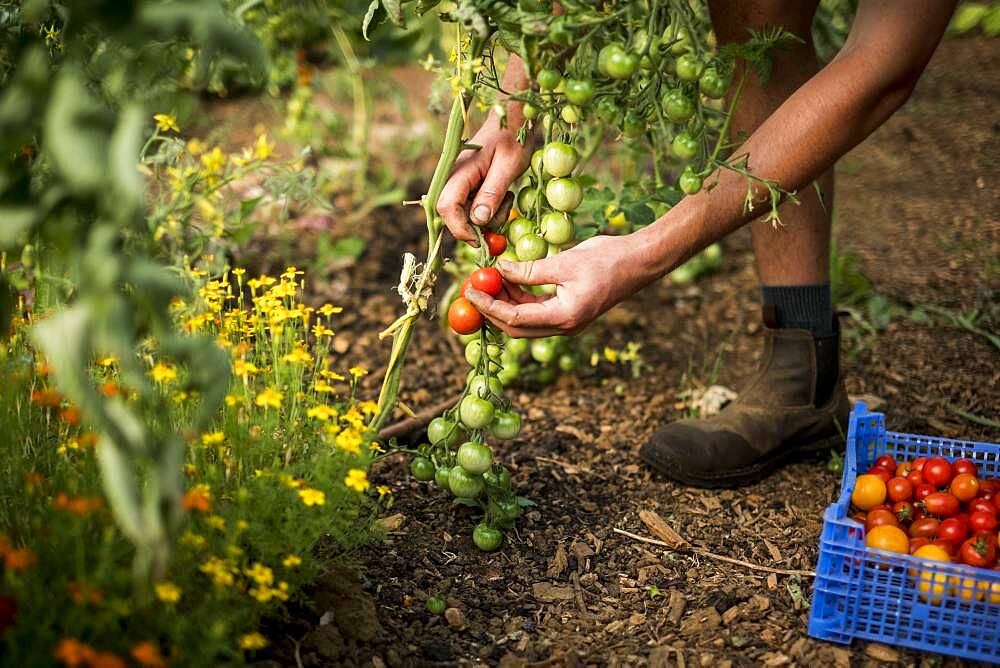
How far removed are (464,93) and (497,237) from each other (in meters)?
0.28

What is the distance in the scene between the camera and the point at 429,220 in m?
1.80

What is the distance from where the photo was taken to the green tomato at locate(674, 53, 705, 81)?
1591 mm

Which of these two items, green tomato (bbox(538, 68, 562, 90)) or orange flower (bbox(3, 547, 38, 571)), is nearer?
orange flower (bbox(3, 547, 38, 571))

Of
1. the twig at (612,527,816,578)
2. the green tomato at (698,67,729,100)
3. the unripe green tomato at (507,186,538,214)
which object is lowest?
the twig at (612,527,816,578)

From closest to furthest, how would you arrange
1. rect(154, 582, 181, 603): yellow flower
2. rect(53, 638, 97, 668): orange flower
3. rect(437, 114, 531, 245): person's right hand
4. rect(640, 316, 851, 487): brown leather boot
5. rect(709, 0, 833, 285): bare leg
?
1. rect(53, 638, 97, 668): orange flower
2. rect(154, 582, 181, 603): yellow flower
3. rect(437, 114, 531, 245): person's right hand
4. rect(709, 0, 833, 285): bare leg
5. rect(640, 316, 851, 487): brown leather boot

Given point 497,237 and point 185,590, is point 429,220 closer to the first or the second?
point 497,237

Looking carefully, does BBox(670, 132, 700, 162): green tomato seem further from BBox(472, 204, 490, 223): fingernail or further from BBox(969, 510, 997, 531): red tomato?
BBox(969, 510, 997, 531): red tomato

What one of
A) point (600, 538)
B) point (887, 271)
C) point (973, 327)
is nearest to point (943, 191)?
point (887, 271)

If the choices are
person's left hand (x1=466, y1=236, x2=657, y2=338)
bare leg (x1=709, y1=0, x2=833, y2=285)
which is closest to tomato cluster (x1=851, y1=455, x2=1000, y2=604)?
bare leg (x1=709, y1=0, x2=833, y2=285)

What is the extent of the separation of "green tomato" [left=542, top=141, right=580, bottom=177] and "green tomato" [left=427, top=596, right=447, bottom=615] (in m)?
0.80

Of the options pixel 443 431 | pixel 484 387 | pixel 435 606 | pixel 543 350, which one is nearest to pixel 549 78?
pixel 484 387

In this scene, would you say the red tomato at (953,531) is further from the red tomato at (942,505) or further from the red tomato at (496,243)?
the red tomato at (496,243)

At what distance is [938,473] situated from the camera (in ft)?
6.18

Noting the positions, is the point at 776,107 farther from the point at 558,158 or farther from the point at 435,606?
the point at 435,606
